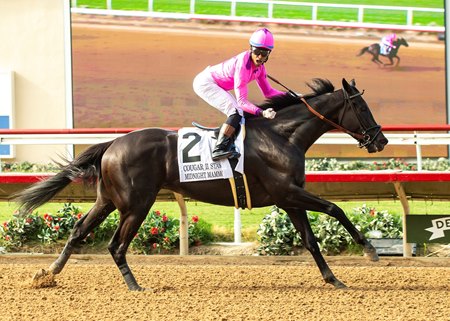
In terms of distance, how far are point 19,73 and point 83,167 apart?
391 inches

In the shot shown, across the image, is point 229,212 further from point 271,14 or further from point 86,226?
point 271,14

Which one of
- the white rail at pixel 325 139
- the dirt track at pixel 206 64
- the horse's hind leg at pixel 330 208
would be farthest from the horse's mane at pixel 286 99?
the dirt track at pixel 206 64

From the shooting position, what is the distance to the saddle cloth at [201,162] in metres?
6.57

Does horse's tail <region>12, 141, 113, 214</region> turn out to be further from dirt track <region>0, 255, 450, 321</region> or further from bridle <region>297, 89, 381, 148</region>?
bridle <region>297, 89, 381, 148</region>

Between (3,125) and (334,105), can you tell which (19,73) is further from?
(334,105)

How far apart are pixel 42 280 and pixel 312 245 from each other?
6.71 feet

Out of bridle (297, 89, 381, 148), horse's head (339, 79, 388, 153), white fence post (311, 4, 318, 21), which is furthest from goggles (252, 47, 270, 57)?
white fence post (311, 4, 318, 21)

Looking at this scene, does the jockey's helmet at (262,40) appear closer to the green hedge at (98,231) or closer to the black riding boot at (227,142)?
the black riding boot at (227,142)

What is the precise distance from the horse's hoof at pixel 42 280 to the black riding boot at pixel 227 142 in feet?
5.02

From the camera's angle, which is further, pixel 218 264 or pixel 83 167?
pixel 218 264

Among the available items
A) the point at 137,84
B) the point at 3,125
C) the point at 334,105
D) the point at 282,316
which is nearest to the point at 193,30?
the point at 137,84

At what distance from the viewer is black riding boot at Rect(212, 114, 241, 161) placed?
6.48 m

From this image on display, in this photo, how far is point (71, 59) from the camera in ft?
52.8

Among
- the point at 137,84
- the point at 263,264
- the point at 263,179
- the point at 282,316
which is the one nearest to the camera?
the point at 282,316
